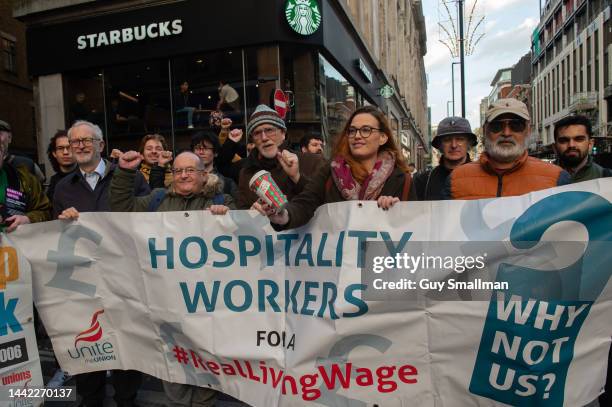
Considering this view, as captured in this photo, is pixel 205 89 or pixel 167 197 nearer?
pixel 167 197

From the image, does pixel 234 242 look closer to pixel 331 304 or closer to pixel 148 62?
pixel 331 304

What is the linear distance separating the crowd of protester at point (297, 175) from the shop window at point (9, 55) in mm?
24005

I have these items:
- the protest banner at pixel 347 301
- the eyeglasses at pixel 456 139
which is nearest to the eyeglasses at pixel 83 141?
the protest banner at pixel 347 301

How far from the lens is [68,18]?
11992mm

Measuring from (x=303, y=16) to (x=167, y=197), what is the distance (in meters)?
8.74

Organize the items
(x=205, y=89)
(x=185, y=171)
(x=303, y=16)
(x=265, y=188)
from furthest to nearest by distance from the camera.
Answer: (x=205, y=89) → (x=303, y=16) → (x=185, y=171) → (x=265, y=188)

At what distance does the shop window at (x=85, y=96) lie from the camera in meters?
12.0

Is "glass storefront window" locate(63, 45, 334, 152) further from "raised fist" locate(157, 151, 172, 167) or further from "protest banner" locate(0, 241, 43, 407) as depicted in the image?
"protest banner" locate(0, 241, 43, 407)

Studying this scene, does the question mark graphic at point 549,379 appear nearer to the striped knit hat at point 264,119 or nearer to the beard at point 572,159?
the beard at point 572,159

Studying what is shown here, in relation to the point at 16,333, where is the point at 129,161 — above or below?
above

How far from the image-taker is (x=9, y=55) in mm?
22750

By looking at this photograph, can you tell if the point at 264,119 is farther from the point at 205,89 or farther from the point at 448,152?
the point at 205,89

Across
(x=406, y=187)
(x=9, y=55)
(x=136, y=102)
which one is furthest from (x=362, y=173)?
(x=9, y=55)

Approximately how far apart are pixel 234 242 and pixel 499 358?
1632mm
